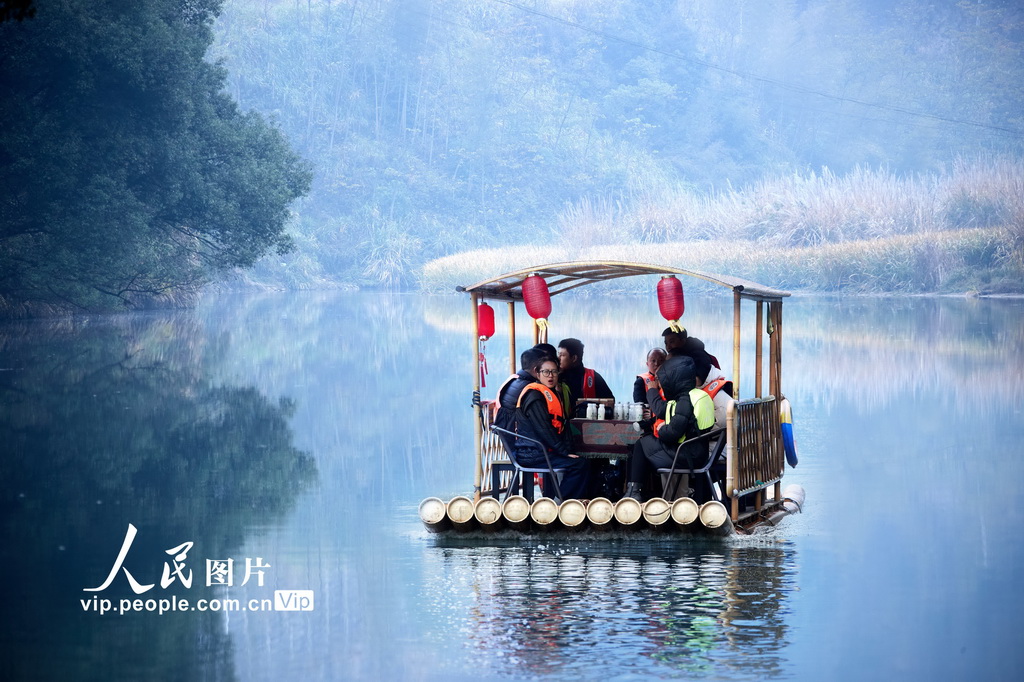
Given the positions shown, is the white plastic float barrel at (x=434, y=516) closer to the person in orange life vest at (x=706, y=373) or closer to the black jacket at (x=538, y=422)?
the black jacket at (x=538, y=422)

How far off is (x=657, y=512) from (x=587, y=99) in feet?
247

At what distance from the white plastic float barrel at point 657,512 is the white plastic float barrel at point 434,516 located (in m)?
1.45

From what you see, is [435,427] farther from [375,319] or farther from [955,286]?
[955,286]

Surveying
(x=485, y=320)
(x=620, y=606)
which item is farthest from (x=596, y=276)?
(x=620, y=606)

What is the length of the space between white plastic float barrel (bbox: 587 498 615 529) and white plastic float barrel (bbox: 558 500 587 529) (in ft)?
0.18

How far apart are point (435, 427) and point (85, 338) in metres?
15.0

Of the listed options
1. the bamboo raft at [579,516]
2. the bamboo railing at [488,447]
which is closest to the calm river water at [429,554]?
the bamboo raft at [579,516]

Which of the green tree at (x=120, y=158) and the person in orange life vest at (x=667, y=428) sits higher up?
the green tree at (x=120, y=158)

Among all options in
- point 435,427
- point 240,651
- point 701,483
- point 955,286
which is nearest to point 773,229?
point 955,286

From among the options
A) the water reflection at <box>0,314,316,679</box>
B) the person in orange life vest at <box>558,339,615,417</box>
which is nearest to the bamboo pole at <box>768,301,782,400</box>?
the person in orange life vest at <box>558,339,615,417</box>

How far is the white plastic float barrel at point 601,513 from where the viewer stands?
1010cm

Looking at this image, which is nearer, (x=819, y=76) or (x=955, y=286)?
(x=955, y=286)

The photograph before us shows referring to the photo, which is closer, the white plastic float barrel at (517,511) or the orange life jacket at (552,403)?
the white plastic float barrel at (517,511)

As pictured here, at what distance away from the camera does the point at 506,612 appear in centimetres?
863
